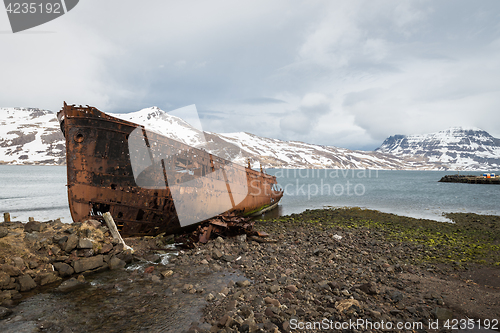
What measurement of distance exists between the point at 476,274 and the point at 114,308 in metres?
11.8

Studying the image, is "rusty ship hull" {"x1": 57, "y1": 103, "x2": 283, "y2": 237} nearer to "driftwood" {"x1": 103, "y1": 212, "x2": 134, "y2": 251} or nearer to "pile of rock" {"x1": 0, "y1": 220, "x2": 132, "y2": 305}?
"driftwood" {"x1": 103, "y1": 212, "x2": 134, "y2": 251}

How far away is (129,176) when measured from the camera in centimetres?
1061

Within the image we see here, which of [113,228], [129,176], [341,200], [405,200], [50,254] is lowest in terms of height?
[405,200]

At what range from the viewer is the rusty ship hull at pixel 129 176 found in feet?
32.8

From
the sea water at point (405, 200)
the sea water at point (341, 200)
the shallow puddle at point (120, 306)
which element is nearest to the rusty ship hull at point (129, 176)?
the shallow puddle at point (120, 306)

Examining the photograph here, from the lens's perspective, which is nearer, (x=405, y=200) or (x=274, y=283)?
(x=274, y=283)

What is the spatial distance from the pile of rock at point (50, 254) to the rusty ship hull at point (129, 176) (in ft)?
4.39

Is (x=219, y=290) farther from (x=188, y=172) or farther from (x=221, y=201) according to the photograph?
(x=221, y=201)

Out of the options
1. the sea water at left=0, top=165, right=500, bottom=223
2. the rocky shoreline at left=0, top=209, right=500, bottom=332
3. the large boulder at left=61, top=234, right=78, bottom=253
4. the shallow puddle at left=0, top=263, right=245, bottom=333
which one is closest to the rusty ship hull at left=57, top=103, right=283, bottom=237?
the rocky shoreline at left=0, top=209, right=500, bottom=332

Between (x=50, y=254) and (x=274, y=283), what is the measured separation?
23.7 ft

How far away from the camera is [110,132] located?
10398mm

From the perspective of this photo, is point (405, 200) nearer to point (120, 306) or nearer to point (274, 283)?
point (274, 283)

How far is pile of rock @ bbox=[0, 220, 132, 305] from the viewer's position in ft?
21.9

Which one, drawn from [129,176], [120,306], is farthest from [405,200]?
[120,306]
